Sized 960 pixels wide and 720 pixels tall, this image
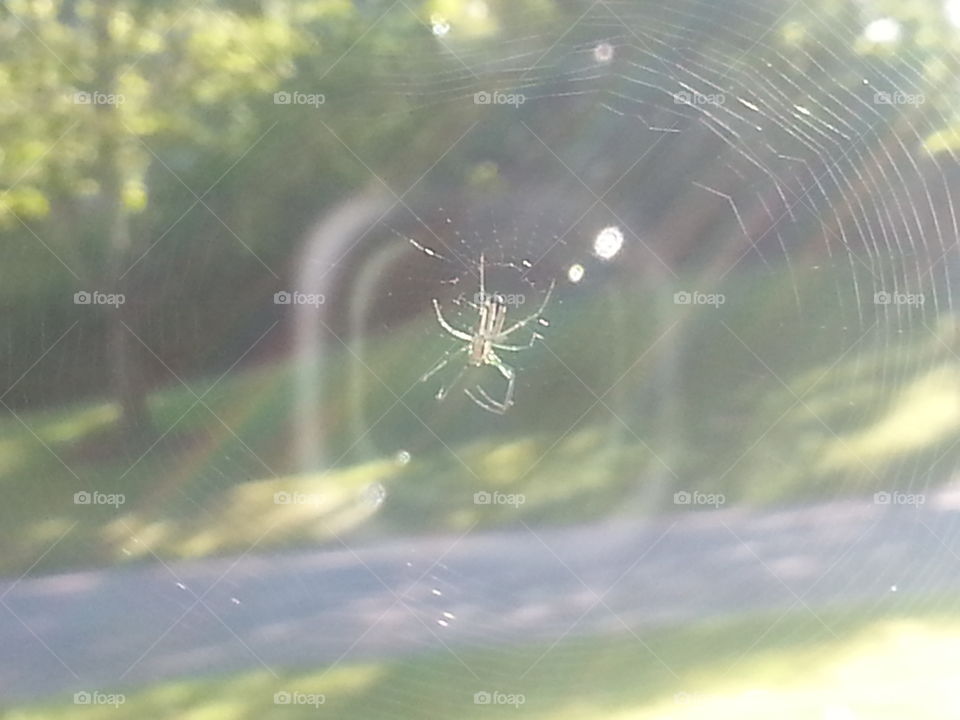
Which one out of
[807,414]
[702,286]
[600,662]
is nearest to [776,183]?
[702,286]

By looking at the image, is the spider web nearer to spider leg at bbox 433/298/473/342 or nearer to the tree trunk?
spider leg at bbox 433/298/473/342

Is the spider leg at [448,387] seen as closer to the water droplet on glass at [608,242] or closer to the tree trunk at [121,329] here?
the water droplet on glass at [608,242]

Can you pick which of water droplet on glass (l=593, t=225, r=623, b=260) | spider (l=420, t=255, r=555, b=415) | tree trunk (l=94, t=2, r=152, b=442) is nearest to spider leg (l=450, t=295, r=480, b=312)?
spider (l=420, t=255, r=555, b=415)

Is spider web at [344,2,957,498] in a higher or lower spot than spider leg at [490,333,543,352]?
higher

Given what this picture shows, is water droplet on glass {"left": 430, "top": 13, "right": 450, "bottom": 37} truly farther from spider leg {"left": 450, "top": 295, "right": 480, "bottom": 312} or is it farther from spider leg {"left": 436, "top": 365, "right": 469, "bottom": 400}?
spider leg {"left": 436, "top": 365, "right": 469, "bottom": 400}

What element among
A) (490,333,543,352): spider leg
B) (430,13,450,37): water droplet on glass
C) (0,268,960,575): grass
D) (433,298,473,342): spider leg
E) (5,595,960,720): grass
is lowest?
(5,595,960,720): grass

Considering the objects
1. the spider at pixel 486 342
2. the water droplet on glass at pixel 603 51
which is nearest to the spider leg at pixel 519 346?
the spider at pixel 486 342
